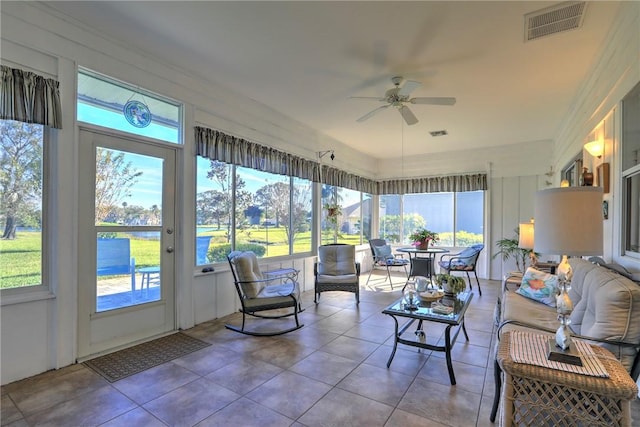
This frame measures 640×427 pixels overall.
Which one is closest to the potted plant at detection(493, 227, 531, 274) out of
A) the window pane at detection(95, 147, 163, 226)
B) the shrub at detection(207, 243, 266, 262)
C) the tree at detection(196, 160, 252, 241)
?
the shrub at detection(207, 243, 266, 262)

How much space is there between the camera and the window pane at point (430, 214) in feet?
23.0

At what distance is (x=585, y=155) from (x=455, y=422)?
3100mm

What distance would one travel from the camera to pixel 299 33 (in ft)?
8.79

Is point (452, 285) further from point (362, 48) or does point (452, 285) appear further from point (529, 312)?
point (362, 48)

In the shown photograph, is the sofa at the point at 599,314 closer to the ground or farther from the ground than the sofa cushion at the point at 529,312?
farther from the ground

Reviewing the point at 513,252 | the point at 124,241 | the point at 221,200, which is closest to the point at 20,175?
the point at 124,241

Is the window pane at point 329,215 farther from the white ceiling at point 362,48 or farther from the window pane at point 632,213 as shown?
the window pane at point 632,213

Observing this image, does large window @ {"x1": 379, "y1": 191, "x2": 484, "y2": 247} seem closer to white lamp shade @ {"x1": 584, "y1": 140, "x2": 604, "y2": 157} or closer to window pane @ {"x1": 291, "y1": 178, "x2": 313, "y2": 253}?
window pane @ {"x1": 291, "y1": 178, "x2": 313, "y2": 253}

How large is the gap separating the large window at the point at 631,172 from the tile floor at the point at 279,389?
1127 mm

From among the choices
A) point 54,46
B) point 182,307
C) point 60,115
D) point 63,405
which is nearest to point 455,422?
Result: point 63,405

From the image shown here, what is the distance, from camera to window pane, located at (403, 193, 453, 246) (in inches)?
275

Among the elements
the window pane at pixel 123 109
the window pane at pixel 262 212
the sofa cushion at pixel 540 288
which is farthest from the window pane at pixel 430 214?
the window pane at pixel 123 109

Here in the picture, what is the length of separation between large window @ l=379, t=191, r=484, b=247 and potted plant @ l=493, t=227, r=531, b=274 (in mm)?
480

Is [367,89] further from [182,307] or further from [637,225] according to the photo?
[182,307]
